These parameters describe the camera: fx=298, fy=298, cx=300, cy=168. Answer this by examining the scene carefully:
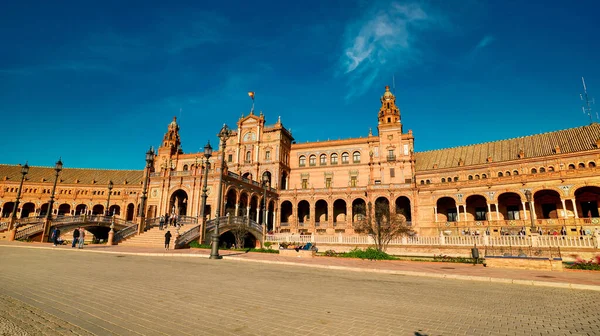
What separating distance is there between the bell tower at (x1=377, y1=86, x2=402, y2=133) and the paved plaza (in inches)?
1578

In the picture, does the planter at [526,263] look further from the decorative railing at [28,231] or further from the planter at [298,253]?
the decorative railing at [28,231]

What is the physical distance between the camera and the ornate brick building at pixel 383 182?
34.4 m

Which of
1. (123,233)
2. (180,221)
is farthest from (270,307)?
(180,221)

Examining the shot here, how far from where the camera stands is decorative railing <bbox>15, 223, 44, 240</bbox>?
1119 inches

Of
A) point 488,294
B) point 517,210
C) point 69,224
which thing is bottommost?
point 488,294

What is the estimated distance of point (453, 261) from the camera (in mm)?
18484

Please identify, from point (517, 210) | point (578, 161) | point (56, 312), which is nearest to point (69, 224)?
point (56, 312)

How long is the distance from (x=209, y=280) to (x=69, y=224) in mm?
29904

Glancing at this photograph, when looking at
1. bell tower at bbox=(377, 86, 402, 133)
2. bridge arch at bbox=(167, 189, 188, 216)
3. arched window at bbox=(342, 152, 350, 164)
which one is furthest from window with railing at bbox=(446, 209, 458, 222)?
bridge arch at bbox=(167, 189, 188, 216)

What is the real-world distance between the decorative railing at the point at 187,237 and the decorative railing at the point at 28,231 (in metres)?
16.3

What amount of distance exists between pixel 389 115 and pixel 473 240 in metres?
29.1

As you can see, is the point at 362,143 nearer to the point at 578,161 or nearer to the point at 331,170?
the point at 331,170

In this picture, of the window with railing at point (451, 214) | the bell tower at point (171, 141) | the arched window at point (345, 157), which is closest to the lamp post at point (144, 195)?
the arched window at point (345, 157)

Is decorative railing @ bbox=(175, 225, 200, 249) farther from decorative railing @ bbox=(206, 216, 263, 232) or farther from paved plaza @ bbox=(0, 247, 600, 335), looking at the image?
paved plaza @ bbox=(0, 247, 600, 335)
